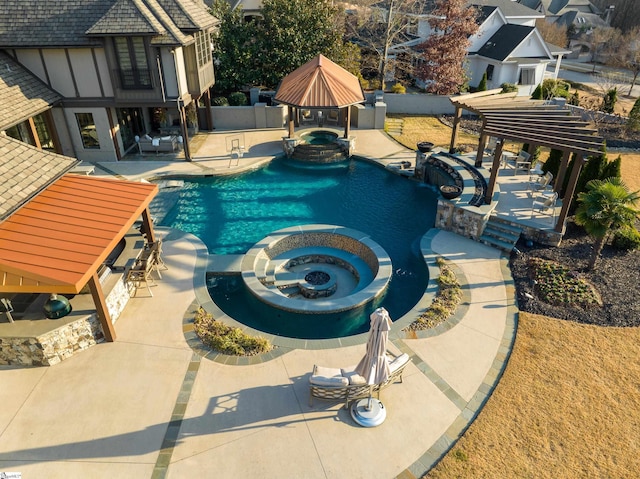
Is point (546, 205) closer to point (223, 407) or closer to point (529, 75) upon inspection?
point (223, 407)

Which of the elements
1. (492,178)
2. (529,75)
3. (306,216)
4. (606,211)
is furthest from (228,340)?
(529,75)

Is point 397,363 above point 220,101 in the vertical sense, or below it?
below

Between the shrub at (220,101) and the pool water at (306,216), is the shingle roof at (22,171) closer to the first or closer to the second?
the pool water at (306,216)

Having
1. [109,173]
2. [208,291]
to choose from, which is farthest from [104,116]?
[208,291]

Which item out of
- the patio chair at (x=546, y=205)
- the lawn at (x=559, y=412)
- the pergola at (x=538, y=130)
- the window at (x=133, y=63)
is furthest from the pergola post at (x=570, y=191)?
the window at (x=133, y=63)

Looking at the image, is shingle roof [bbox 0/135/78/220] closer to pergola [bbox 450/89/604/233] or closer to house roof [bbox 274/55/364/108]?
house roof [bbox 274/55/364/108]

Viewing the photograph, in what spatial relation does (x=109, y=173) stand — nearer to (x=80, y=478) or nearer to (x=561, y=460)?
(x=80, y=478)
